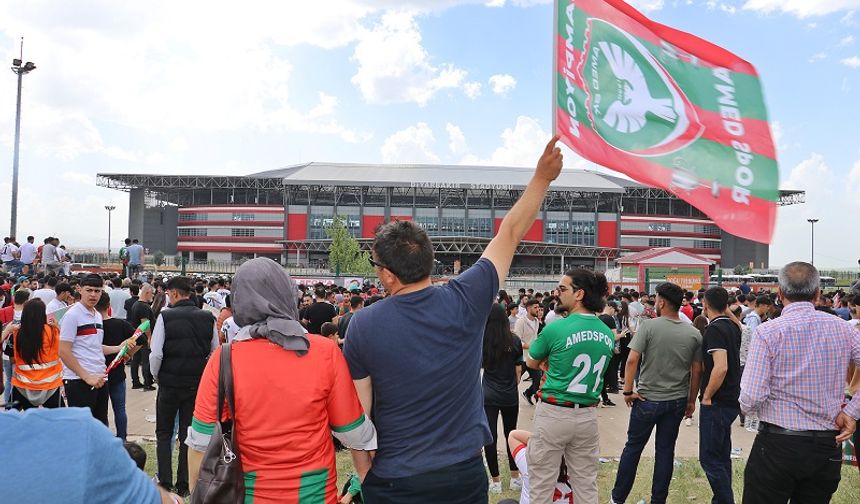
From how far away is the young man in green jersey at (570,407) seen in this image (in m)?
4.37

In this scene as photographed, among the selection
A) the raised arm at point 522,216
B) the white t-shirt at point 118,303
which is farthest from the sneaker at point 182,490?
the white t-shirt at point 118,303

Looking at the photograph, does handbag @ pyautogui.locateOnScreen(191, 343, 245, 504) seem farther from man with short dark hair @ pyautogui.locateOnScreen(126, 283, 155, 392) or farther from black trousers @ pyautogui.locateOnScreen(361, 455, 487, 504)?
man with short dark hair @ pyautogui.locateOnScreen(126, 283, 155, 392)

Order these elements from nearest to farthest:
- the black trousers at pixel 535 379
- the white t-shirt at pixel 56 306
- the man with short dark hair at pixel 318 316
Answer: the white t-shirt at pixel 56 306 < the man with short dark hair at pixel 318 316 < the black trousers at pixel 535 379

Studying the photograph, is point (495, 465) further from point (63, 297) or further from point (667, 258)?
point (667, 258)

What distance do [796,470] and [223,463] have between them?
129 inches

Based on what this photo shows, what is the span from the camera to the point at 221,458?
227 cm

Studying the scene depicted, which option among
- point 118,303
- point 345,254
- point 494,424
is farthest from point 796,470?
point 345,254

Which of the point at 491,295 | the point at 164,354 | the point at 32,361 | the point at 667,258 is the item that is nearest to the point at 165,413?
the point at 164,354

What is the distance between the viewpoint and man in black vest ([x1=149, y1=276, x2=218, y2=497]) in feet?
18.4

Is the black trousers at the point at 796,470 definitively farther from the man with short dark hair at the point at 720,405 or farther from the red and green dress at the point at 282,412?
the red and green dress at the point at 282,412

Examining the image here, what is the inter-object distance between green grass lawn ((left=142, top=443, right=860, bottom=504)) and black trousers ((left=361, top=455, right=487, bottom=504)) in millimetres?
3594

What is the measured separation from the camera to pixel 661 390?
5156 millimetres

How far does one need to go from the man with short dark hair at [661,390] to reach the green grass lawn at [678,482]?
0.71 m

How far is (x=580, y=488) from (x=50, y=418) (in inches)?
152
